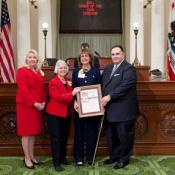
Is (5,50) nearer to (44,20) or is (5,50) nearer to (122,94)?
(44,20)

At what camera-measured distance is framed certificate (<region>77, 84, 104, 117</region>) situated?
5.07 meters

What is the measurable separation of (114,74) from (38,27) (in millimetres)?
8978

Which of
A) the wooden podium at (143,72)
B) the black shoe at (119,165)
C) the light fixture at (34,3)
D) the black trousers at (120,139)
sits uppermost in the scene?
the light fixture at (34,3)

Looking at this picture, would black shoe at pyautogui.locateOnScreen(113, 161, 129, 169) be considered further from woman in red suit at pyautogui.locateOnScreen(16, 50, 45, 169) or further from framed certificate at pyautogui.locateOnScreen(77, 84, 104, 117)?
woman in red suit at pyautogui.locateOnScreen(16, 50, 45, 169)

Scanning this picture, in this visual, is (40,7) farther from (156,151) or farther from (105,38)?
(156,151)

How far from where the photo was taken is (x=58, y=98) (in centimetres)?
502

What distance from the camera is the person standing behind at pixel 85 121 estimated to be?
5.16 m

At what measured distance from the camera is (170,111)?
235 inches

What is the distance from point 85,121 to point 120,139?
58 centimetres

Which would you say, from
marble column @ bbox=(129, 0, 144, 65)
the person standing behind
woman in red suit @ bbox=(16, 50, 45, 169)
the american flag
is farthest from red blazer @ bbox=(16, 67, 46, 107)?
marble column @ bbox=(129, 0, 144, 65)

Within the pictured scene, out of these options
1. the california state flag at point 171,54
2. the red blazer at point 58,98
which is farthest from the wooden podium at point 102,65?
the california state flag at point 171,54

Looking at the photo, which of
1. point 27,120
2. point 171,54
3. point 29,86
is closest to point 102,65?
point 29,86

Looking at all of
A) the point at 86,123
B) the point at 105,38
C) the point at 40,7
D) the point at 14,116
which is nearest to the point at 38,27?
the point at 40,7

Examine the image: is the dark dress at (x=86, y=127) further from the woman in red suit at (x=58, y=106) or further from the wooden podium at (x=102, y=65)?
the wooden podium at (x=102, y=65)
